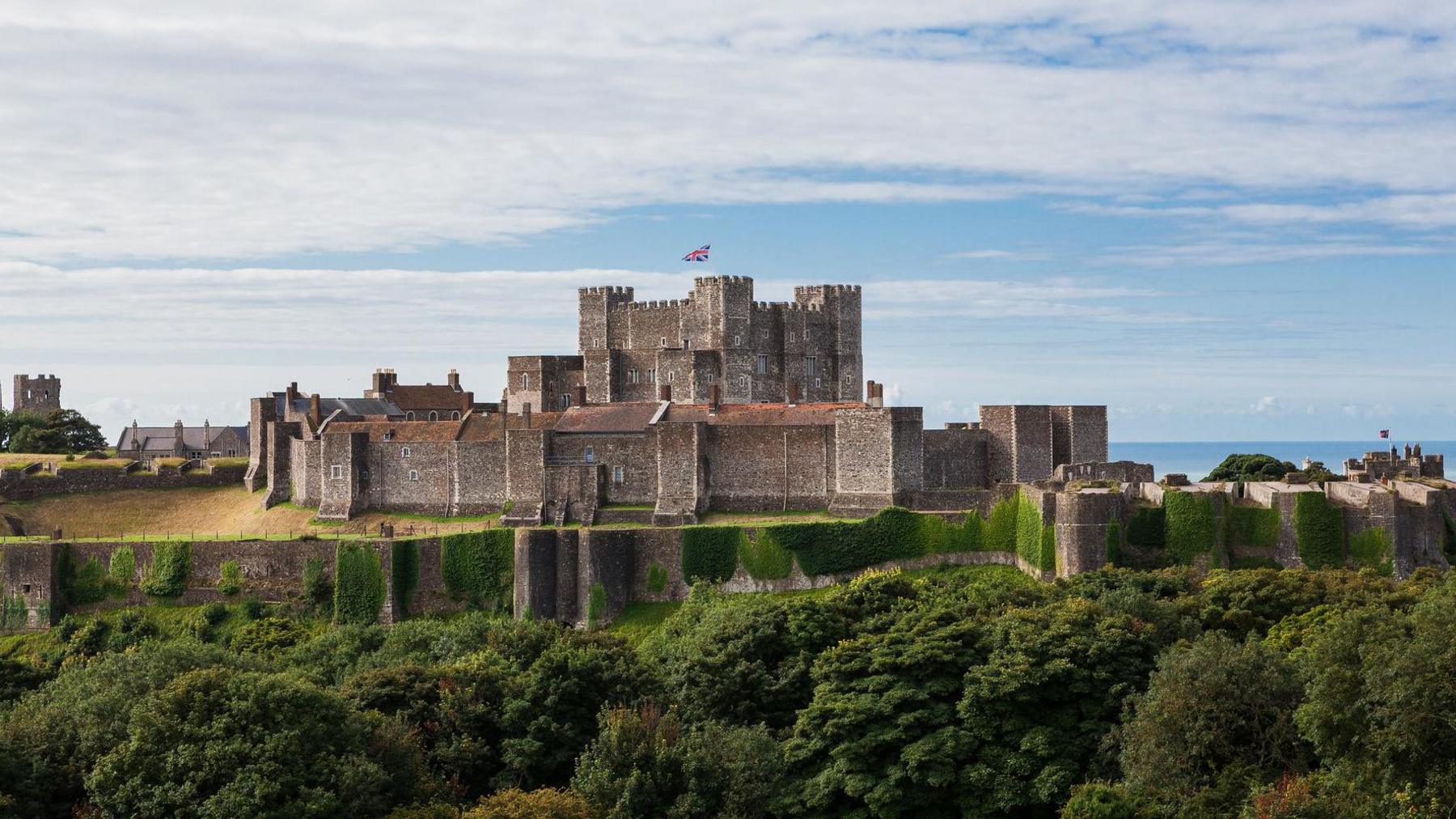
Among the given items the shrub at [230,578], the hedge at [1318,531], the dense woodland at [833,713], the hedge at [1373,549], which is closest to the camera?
the dense woodland at [833,713]

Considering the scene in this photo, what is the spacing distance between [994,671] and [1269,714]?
22.0 ft

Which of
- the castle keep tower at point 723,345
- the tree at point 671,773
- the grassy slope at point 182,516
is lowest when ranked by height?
the tree at point 671,773

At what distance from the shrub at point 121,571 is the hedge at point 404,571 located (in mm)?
9651

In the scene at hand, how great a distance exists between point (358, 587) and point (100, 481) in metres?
22.6

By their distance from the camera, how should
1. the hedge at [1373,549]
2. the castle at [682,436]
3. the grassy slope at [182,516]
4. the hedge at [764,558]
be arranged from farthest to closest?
1. the grassy slope at [182,516]
2. the castle at [682,436]
3. the hedge at [764,558]
4. the hedge at [1373,549]

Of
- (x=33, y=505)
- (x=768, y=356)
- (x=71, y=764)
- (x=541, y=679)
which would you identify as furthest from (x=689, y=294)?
(x=71, y=764)

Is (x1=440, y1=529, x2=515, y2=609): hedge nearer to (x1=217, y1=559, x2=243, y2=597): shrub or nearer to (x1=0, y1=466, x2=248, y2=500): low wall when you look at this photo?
(x1=217, y1=559, x2=243, y2=597): shrub

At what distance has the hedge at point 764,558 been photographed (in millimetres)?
57281

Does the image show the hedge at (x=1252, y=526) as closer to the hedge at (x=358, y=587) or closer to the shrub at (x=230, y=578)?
the hedge at (x=358, y=587)

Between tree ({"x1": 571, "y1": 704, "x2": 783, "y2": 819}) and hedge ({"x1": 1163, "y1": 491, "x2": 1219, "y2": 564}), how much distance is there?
760 inches

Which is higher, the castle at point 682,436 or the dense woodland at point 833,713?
the castle at point 682,436


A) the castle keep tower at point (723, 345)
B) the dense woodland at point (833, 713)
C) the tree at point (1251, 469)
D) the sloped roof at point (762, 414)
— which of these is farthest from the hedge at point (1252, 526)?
the castle keep tower at point (723, 345)

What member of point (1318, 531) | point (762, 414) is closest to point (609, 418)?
point (762, 414)

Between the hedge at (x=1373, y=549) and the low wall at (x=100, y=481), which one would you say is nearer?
the hedge at (x=1373, y=549)
